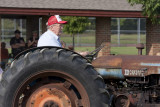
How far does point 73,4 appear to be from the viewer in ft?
49.6

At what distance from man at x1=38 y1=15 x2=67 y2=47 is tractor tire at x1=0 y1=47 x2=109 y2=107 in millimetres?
664

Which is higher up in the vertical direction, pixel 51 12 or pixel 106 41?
pixel 51 12

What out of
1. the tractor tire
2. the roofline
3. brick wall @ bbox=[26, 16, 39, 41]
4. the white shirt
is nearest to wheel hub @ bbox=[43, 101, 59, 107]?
the tractor tire

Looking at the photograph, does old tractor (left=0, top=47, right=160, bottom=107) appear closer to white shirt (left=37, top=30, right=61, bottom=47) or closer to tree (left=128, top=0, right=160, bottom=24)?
white shirt (left=37, top=30, right=61, bottom=47)

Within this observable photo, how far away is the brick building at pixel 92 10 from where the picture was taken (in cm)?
1416

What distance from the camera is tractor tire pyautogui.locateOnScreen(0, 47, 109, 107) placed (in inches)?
138

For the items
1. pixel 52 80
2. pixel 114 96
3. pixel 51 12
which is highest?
pixel 51 12

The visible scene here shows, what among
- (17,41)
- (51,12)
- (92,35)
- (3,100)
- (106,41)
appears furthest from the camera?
(92,35)

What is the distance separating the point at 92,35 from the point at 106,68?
120 ft

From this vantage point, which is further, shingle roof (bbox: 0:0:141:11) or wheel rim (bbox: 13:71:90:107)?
shingle roof (bbox: 0:0:141:11)

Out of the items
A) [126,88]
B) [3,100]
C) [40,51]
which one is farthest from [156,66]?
[3,100]

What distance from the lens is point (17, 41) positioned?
13461 millimetres

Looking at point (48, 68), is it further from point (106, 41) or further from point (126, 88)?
point (106, 41)

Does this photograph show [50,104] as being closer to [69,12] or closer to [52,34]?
[52,34]
